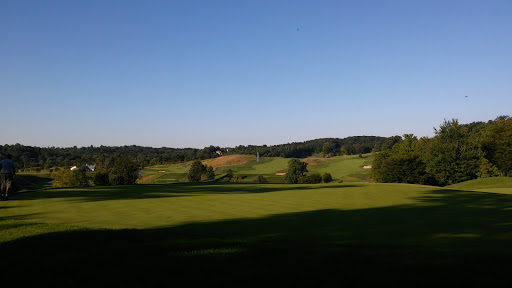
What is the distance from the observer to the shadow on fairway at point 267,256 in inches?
237

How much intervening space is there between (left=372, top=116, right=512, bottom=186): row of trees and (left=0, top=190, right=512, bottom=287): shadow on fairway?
58577 mm

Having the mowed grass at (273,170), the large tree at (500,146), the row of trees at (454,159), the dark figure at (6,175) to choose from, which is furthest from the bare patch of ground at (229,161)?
the dark figure at (6,175)

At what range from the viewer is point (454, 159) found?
210ft

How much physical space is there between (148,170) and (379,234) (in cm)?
14132

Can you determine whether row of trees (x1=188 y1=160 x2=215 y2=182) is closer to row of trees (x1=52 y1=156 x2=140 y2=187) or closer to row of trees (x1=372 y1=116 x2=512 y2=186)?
row of trees (x1=52 y1=156 x2=140 y2=187)

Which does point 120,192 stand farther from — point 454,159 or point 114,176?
point 114,176

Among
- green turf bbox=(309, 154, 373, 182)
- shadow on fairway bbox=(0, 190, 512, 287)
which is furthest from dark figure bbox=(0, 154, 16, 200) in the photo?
green turf bbox=(309, 154, 373, 182)

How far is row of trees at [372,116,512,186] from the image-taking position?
63719mm

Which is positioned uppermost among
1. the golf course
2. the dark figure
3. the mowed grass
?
A: the dark figure

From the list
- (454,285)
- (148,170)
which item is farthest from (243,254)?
(148,170)

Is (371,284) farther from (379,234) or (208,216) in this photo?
(208,216)

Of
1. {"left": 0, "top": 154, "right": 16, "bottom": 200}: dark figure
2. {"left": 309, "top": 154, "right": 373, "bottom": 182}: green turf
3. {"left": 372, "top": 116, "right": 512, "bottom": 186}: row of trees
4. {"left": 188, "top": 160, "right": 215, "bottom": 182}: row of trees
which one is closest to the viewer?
{"left": 0, "top": 154, "right": 16, "bottom": 200}: dark figure

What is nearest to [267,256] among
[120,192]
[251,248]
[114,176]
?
[251,248]

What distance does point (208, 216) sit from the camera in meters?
13.7
